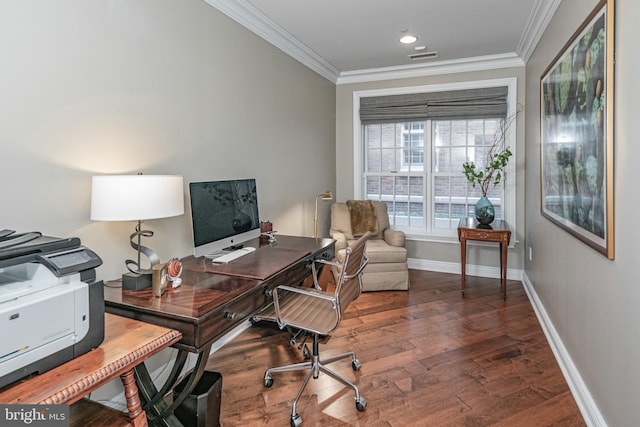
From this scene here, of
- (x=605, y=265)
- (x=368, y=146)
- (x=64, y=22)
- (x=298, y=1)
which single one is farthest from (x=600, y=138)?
(x=368, y=146)

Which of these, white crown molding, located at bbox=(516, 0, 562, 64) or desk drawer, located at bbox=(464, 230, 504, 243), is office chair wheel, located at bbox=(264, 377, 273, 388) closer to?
desk drawer, located at bbox=(464, 230, 504, 243)

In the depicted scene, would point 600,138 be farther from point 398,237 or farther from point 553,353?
point 398,237

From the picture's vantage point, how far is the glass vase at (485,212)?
3930 mm

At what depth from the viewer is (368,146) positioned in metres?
5.00

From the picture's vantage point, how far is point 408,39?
3.60 m

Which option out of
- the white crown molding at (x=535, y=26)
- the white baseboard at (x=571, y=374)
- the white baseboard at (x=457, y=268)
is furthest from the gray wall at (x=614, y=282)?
the white baseboard at (x=457, y=268)

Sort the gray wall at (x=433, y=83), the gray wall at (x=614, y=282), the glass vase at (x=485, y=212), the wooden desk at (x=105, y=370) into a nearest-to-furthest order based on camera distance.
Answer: the wooden desk at (x=105, y=370) < the gray wall at (x=614, y=282) < the glass vase at (x=485, y=212) < the gray wall at (x=433, y=83)

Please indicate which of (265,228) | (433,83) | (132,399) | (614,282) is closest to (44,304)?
(132,399)

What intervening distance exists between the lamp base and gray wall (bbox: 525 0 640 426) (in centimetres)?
204

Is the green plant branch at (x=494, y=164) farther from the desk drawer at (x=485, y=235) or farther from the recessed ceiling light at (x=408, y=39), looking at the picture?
the recessed ceiling light at (x=408, y=39)

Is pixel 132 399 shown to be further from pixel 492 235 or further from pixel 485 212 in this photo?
pixel 485 212

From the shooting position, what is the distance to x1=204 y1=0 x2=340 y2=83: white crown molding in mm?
2742

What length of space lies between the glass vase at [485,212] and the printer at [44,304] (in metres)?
3.62

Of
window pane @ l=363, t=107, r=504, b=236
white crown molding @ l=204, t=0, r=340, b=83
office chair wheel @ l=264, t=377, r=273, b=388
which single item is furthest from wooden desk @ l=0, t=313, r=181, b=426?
window pane @ l=363, t=107, r=504, b=236
